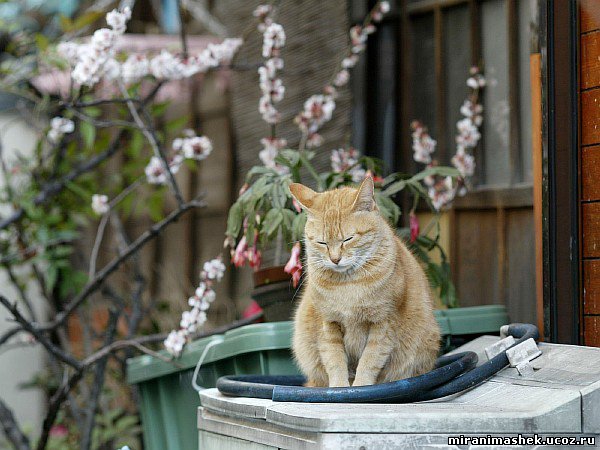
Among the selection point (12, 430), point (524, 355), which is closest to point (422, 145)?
point (524, 355)

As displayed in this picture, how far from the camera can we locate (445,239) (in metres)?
3.75

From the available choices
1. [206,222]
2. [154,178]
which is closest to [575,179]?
[154,178]

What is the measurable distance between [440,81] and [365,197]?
1774 mm

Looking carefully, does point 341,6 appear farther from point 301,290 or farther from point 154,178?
point 301,290

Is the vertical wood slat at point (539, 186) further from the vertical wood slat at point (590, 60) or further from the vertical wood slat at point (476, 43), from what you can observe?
the vertical wood slat at point (476, 43)

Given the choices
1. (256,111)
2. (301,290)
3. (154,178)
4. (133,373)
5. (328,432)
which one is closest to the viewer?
(328,432)

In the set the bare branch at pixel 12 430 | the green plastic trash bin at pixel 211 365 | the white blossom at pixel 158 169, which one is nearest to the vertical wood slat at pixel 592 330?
the green plastic trash bin at pixel 211 365

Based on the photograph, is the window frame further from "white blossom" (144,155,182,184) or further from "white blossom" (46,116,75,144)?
"white blossom" (46,116,75,144)

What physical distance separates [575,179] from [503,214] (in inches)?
41.6

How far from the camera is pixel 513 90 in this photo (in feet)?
11.4

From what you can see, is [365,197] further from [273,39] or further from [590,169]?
[273,39]

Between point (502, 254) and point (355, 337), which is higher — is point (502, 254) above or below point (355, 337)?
above

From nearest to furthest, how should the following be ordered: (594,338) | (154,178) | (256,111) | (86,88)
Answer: (594,338) < (86,88) < (154,178) < (256,111)

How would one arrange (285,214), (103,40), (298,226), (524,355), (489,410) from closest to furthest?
1. (489,410)
2. (524,355)
3. (298,226)
4. (285,214)
5. (103,40)
